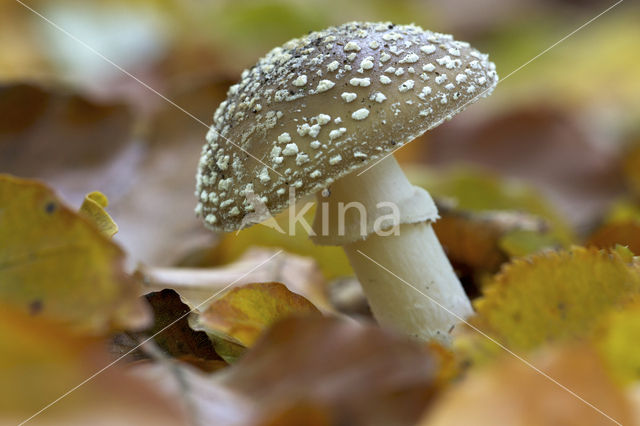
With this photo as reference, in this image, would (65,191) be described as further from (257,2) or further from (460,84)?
(257,2)

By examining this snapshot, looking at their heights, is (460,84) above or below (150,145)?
below

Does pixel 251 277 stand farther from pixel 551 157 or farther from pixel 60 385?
pixel 551 157

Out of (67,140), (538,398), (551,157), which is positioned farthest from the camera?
(551,157)

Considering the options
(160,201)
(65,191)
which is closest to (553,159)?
(160,201)

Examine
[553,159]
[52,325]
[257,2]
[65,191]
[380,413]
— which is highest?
[257,2]

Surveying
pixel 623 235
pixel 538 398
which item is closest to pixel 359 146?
pixel 538 398

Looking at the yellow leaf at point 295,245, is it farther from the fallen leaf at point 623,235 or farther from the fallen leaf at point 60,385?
the fallen leaf at point 60,385
